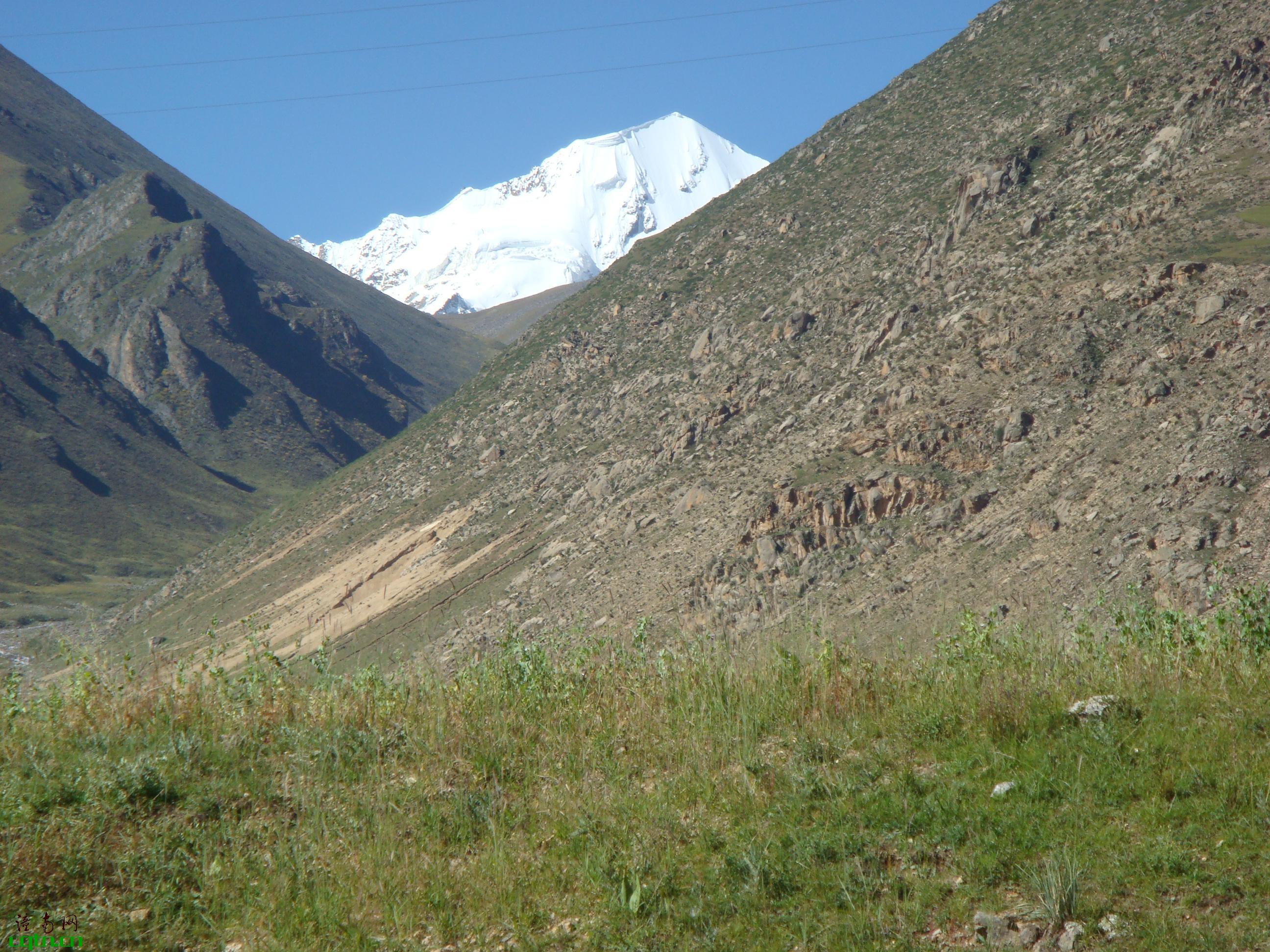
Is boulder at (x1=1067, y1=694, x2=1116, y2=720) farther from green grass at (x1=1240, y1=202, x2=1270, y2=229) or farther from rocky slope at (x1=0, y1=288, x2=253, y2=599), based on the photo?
rocky slope at (x1=0, y1=288, x2=253, y2=599)

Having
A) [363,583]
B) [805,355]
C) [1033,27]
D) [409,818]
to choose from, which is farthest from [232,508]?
[409,818]

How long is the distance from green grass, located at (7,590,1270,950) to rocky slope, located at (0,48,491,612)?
96.6 meters

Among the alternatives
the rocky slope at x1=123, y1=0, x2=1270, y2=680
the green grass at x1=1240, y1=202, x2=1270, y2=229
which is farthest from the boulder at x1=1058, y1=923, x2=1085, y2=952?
the green grass at x1=1240, y1=202, x2=1270, y2=229

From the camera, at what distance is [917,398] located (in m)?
37.5

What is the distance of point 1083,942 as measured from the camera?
145 inches

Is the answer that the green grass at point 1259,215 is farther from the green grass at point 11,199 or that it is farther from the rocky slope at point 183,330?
the green grass at point 11,199

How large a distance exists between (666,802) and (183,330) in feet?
460

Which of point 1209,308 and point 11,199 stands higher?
point 11,199

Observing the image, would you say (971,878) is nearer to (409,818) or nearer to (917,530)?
(409,818)

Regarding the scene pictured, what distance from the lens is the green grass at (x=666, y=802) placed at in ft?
13.2

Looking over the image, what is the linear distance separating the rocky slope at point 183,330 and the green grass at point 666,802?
96649 mm

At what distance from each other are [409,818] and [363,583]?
2031 inches

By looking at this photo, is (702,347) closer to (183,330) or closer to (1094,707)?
(1094,707)

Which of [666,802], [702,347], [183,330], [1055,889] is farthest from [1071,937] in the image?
[183,330]
